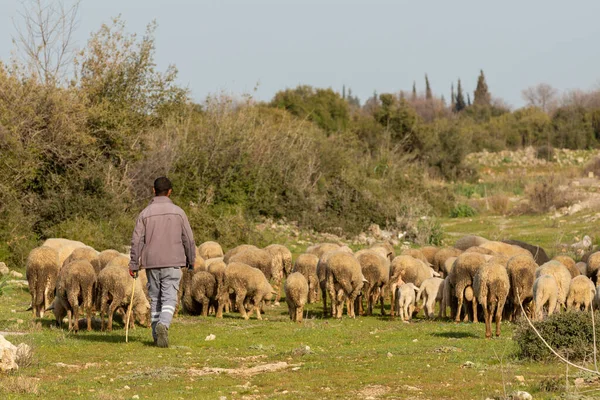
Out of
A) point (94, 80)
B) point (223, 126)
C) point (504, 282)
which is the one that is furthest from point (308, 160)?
point (504, 282)

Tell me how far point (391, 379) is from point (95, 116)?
779 inches

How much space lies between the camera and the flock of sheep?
15.2 metres

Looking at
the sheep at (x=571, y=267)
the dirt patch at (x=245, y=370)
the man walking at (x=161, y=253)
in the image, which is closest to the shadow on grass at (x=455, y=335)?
the dirt patch at (x=245, y=370)

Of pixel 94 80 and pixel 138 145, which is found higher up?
pixel 94 80

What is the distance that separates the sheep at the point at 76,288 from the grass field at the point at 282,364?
0.41 metres

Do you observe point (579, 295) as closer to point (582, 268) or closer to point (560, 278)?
point (560, 278)

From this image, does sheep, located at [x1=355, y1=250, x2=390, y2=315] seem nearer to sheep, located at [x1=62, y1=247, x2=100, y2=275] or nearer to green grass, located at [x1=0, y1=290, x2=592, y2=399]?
green grass, located at [x1=0, y1=290, x2=592, y2=399]

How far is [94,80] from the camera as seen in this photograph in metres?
30.0

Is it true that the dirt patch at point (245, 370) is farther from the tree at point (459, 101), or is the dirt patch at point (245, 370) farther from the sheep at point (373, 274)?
the tree at point (459, 101)

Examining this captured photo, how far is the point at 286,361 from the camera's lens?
12555 mm

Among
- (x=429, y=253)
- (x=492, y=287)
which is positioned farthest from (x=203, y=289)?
(x=429, y=253)

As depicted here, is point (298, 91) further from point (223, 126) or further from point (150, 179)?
point (150, 179)

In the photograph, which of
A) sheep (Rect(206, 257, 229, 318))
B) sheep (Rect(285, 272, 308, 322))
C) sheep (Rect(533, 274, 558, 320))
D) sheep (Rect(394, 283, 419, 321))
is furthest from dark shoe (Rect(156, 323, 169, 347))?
sheep (Rect(533, 274, 558, 320))

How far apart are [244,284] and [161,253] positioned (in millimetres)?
→ 4745
